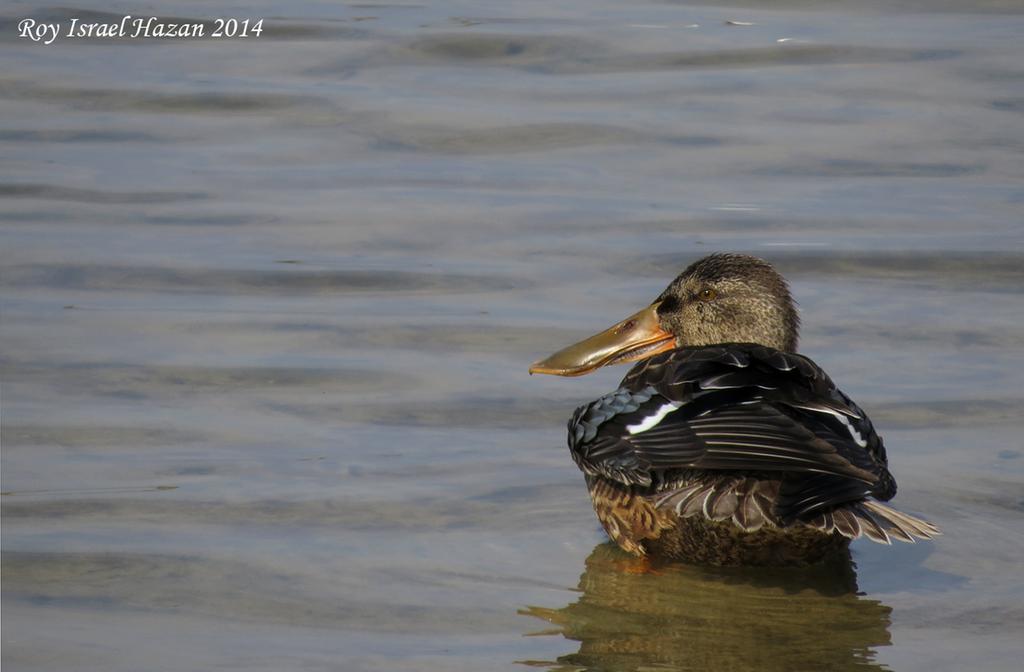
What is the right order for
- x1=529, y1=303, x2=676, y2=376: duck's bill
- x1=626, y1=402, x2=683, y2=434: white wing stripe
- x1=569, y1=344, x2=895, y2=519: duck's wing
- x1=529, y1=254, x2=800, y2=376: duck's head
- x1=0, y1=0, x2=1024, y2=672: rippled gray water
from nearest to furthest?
x1=569, y1=344, x2=895, y2=519: duck's wing, x1=0, y1=0, x2=1024, y2=672: rippled gray water, x1=626, y1=402, x2=683, y2=434: white wing stripe, x1=529, y1=254, x2=800, y2=376: duck's head, x1=529, y1=303, x2=676, y2=376: duck's bill

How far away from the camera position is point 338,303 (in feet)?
26.9

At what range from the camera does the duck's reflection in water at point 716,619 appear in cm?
484

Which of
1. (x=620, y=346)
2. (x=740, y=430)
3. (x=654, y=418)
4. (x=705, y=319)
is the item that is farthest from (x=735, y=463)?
(x=620, y=346)

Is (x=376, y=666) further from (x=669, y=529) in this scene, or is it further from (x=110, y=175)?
(x=110, y=175)

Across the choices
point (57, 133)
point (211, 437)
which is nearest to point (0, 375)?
point (211, 437)

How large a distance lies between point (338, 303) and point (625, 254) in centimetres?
154

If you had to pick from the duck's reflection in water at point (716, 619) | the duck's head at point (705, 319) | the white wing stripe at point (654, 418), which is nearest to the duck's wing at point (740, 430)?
the white wing stripe at point (654, 418)

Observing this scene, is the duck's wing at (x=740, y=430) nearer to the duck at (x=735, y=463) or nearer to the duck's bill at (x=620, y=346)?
the duck at (x=735, y=463)

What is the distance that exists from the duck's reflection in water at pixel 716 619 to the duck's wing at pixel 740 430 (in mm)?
342

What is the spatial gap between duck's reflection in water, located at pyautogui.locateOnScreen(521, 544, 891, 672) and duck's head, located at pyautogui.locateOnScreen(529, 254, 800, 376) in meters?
1.24

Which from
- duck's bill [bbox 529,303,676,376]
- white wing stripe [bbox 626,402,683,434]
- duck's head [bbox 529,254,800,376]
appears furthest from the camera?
duck's bill [bbox 529,303,676,376]


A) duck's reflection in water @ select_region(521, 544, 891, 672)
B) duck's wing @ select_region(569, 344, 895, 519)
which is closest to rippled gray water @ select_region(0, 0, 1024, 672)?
duck's reflection in water @ select_region(521, 544, 891, 672)

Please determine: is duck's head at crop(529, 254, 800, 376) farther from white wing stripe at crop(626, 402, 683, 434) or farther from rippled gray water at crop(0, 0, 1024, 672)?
white wing stripe at crop(626, 402, 683, 434)

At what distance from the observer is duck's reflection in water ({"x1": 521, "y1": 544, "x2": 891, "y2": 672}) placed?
4.84m
